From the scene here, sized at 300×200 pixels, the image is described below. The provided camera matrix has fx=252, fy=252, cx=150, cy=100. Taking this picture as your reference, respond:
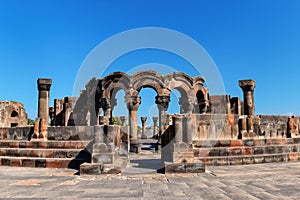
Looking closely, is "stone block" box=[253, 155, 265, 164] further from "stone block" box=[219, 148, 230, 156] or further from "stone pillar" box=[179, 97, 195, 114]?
"stone pillar" box=[179, 97, 195, 114]

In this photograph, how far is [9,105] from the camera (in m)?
24.2

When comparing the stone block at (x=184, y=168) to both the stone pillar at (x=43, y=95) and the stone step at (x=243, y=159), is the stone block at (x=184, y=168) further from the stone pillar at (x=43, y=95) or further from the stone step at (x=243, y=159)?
the stone pillar at (x=43, y=95)

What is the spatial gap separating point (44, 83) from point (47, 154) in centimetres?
526

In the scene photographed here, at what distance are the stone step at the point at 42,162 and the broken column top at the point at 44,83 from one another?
192 inches

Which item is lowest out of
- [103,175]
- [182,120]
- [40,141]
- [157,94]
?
[103,175]

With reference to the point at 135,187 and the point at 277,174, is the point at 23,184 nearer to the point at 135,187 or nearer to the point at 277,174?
the point at 135,187

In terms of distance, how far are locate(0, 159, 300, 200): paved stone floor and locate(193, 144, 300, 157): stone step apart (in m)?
1.63

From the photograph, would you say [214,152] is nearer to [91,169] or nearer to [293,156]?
[293,156]

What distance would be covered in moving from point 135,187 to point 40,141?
489cm

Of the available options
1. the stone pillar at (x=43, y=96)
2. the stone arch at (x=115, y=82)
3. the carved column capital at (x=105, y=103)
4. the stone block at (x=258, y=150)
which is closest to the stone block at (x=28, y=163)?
the stone pillar at (x=43, y=96)

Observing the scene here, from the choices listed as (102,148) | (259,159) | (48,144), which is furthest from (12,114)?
(259,159)

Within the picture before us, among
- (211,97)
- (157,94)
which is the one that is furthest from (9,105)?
(211,97)

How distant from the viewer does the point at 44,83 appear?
38.5 ft

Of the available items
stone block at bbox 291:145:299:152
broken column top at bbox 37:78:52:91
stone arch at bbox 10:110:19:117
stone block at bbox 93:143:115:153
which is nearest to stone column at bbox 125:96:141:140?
broken column top at bbox 37:78:52:91
